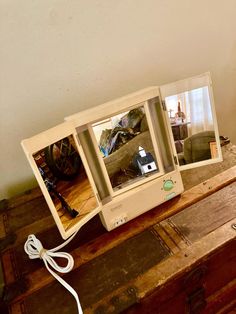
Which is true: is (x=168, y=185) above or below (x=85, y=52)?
below

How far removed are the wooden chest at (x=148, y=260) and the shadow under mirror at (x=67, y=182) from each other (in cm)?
11

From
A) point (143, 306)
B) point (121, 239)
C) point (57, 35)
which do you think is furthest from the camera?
point (57, 35)

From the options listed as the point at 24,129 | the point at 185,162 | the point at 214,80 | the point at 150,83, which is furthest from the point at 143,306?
the point at 214,80

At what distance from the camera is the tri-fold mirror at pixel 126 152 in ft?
2.24

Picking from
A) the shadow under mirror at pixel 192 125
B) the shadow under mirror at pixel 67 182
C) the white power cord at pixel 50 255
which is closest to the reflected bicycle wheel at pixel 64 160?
the shadow under mirror at pixel 67 182

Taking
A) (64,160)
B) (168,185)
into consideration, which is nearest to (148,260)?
(168,185)

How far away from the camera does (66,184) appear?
727 millimetres

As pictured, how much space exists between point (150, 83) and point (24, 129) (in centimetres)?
49

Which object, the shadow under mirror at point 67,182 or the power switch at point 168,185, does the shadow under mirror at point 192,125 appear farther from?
the shadow under mirror at point 67,182

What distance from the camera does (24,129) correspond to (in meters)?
0.92

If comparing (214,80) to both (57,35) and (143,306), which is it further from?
(143,306)

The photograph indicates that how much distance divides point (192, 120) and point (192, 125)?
14mm

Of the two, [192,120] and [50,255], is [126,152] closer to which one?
[192,120]

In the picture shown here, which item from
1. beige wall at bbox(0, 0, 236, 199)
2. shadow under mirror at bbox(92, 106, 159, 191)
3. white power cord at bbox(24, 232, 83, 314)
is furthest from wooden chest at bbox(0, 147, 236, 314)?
beige wall at bbox(0, 0, 236, 199)
